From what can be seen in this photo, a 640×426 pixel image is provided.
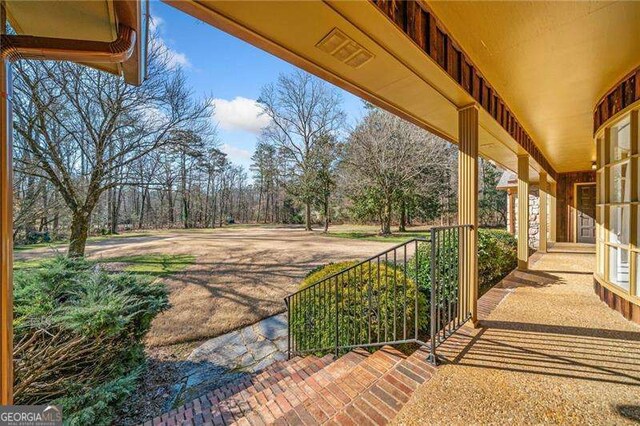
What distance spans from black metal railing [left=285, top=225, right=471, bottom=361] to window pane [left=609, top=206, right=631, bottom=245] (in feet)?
6.51

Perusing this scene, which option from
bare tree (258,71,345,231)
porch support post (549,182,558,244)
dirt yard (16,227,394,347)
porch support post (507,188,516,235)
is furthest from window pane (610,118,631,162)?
bare tree (258,71,345,231)

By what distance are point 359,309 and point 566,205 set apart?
33.6 feet

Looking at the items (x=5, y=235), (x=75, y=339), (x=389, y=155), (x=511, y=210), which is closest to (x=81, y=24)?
(x=5, y=235)

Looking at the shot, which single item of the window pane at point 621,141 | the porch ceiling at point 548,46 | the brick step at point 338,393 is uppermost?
the porch ceiling at point 548,46

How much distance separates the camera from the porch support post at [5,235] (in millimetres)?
1214

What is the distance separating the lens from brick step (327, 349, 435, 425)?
162cm

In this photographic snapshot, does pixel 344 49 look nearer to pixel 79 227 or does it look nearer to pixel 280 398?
pixel 280 398

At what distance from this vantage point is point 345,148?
1680cm

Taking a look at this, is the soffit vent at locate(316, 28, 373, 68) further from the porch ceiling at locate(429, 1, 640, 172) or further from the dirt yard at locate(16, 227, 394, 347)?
the dirt yard at locate(16, 227, 394, 347)

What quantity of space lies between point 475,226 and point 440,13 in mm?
1968

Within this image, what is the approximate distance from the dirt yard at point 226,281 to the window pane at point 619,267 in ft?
17.5

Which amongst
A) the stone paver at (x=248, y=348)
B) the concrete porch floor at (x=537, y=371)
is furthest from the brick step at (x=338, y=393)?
the stone paver at (x=248, y=348)

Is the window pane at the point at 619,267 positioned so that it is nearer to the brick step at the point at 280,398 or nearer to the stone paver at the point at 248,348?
the brick step at the point at 280,398

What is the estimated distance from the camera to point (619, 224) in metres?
3.25
